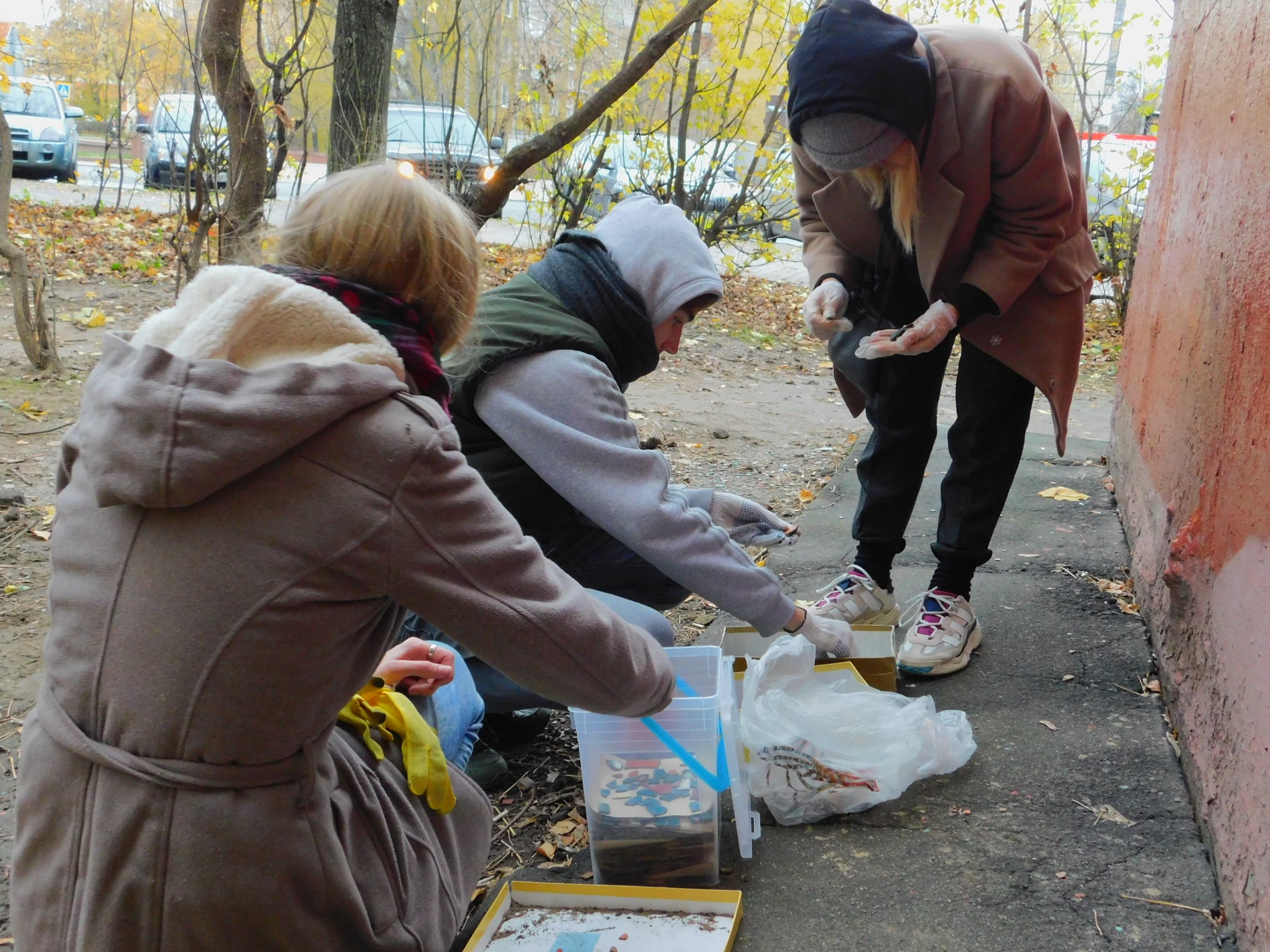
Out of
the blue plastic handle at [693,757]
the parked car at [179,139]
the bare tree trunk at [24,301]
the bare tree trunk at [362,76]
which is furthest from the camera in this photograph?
the parked car at [179,139]

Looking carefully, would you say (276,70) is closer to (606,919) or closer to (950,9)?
(606,919)

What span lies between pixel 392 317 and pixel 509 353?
595 mm

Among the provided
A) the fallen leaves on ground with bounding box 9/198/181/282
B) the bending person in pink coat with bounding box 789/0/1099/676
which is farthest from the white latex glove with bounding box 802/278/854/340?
the fallen leaves on ground with bounding box 9/198/181/282

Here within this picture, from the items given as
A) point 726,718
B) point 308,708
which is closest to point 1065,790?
point 726,718

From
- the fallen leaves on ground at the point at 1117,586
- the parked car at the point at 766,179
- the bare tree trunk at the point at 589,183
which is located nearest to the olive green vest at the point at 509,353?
the fallen leaves on ground at the point at 1117,586

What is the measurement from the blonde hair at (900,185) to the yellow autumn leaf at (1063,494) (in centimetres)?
192

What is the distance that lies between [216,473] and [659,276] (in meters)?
1.17

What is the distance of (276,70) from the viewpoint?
432 centimetres

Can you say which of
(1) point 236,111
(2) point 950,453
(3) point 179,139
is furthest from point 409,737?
(3) point 179,139

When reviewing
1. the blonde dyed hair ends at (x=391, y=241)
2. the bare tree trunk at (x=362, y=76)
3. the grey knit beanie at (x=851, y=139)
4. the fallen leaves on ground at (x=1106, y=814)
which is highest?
the bare tree trunk at (x=362, y=76)

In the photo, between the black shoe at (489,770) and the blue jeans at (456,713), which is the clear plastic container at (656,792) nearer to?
the blue jeans at (456,713)

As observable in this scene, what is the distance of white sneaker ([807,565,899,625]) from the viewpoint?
9.10 ft

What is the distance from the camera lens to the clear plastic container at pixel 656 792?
6.25ft

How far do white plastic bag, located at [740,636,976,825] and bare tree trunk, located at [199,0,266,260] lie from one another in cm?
250
